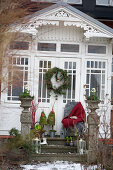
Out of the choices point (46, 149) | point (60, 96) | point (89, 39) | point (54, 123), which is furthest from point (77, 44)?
point (46, 149)

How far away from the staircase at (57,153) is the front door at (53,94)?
785 millimetres

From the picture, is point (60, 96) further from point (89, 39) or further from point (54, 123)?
point (89, 39)

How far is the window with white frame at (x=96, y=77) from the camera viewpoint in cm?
935

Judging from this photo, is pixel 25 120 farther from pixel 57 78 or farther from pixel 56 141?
pixel 57 78

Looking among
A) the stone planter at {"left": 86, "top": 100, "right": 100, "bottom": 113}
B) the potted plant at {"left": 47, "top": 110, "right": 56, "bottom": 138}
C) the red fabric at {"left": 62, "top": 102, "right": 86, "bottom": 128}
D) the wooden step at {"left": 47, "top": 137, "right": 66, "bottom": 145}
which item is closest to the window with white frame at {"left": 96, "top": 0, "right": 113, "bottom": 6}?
the red fabric at {"left": 62, "top": 102, "right": 86, "bottom": 128}

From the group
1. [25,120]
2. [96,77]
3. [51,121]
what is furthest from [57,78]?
[25,120]

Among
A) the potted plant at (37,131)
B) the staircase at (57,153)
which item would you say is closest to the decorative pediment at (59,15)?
the potted plant at (37,131)

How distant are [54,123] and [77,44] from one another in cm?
251

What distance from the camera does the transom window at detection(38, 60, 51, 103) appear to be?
30.4 feet

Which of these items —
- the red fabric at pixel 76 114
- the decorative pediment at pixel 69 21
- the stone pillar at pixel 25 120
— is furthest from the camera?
the decorative pediment at pixel 69 21

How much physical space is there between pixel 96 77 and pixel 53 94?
143 centimetres

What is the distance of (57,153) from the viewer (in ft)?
25.4

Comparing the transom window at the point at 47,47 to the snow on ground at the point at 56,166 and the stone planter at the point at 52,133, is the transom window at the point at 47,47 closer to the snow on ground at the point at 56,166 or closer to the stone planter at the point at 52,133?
the stone planter at the point at 52,133

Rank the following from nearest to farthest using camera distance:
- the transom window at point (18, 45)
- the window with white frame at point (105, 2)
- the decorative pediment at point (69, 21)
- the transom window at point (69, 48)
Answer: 1. the transom window at point (18, 45)
2. the decorative pediment at point (69, 21)
3. the transom window at point (69, 48)
4. the window with white frame at point (105, 2)
